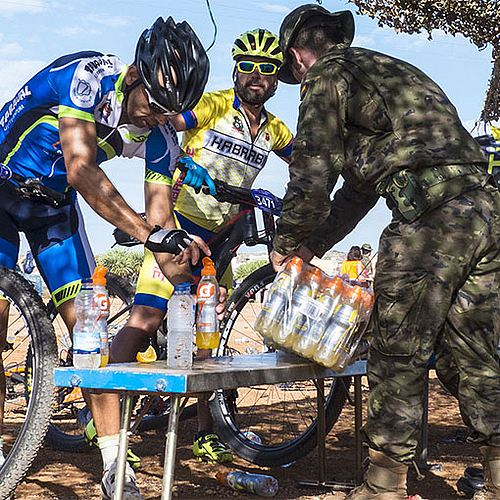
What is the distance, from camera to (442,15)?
1129 centimetres

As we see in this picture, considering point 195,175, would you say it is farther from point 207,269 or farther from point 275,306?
point 275,306

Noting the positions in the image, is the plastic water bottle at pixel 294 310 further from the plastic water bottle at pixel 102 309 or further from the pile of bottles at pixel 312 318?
the plastic water bottle at pixel 102 309

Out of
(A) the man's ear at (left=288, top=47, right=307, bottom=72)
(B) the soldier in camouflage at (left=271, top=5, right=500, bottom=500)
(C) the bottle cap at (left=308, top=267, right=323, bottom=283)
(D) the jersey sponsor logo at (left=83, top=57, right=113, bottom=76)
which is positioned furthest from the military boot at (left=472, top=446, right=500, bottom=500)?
(D) the jersey sponsor logo at (left=83, top=57, right=113, bottom=76)

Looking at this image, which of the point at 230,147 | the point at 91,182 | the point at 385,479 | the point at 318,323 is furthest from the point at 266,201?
the point at 385,479

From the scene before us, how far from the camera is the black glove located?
127 inches

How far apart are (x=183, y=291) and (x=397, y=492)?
1278 mm

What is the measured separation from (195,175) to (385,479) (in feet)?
8.15

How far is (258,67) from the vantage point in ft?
17.3

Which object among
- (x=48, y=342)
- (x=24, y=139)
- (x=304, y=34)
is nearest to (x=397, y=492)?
(x=48, y=342)

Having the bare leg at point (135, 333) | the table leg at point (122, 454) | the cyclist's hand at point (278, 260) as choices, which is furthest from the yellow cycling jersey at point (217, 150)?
the table leg at point (122, 454)

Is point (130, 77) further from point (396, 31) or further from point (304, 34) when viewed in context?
point (396, 31)

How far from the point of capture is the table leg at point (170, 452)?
2.60 m

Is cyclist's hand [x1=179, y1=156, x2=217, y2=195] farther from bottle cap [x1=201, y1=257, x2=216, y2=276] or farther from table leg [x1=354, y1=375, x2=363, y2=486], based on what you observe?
table leg [x1=354, y1=375, x2=363, y2=486]

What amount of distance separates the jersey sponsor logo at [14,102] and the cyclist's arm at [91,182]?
0.44 meters
